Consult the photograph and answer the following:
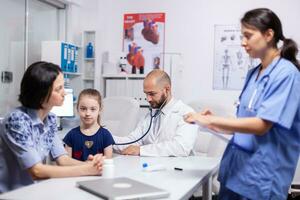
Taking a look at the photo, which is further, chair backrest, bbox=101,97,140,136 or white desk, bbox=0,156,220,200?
chair backrest, bbox=101,97,140,136

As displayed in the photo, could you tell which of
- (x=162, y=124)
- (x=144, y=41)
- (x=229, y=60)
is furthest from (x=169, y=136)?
(x=144, y=41)

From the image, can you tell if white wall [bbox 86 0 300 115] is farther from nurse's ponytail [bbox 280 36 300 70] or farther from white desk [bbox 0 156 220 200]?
nurse's ponytail [bbox 280 36 300 70]

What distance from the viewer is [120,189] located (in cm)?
117

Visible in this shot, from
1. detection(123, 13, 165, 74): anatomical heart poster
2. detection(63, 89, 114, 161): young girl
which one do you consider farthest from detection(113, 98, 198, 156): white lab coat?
detection(123, 13, 165, 74): anatomical heart poster

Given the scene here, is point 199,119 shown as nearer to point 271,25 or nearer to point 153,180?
point 153,180

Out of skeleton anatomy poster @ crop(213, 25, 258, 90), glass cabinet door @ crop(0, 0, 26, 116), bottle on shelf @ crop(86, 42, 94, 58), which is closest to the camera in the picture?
glass cabinet door @ crop(0, 0, 26, 116)

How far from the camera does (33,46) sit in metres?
3.91

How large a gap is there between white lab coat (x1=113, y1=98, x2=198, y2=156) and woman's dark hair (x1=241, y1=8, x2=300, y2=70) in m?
0.80

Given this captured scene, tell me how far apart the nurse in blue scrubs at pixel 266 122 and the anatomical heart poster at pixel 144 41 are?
9.93 feet

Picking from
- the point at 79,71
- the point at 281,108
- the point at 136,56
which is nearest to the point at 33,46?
the point at 79,71

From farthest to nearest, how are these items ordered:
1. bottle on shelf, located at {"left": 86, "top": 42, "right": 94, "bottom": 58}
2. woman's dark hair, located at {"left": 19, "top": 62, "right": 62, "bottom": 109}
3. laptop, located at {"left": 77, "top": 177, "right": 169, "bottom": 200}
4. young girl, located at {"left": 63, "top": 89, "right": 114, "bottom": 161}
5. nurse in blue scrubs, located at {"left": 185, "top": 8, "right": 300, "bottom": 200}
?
bottle on shelf, located at {"left": 86, "top": 42, "right": 94, "bottom": 58} < young girl, located at {"left": 63, "top": 89, "right": 114, "bottom": 161} < woman's dark hair, located at {"left": 19, "top": 62, "right": 62, "bottom": 109} < nurse in blue scrubs, located at {"left": 185, "top": 8, "right": 300, "bottom": 200} < laptop, located at {"left": 77, "top": 177, "right": 169, "bottom": 200}

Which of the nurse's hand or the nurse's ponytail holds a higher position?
the nurse's ponytail

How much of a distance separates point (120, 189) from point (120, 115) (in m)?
2.00

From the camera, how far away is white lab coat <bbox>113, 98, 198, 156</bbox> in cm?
201
